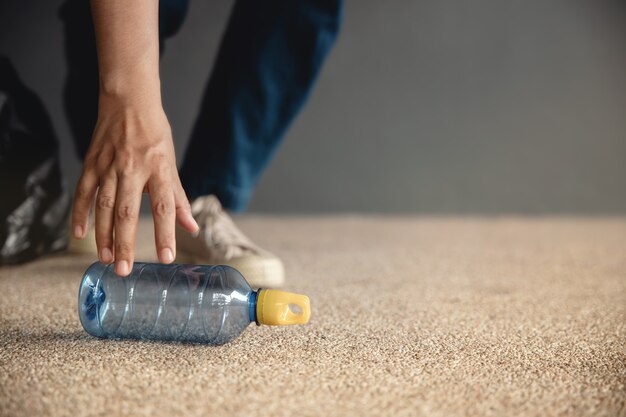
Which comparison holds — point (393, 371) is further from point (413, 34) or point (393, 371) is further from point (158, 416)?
point (413, 34)

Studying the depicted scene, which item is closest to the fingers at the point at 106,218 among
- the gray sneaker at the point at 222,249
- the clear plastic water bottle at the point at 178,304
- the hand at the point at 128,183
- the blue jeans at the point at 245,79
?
the hand at the point at 128,183

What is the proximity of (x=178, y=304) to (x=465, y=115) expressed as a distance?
215 cm

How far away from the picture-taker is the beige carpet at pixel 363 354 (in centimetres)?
59

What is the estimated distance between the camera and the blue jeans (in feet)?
4.20

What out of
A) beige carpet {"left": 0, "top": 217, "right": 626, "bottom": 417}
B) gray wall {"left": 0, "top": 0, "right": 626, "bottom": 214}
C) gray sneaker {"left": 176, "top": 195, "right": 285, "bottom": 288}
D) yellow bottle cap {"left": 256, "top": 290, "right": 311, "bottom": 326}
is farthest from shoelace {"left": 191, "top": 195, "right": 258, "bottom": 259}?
gray wall {"left": 0, "top": 0, "right": 626, "bottom": 214}

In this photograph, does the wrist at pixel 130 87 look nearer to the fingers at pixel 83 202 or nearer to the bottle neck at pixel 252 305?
the fingers at pixel 83 202

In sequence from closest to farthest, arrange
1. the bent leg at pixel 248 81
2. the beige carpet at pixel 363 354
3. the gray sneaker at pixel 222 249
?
the beige carpet at pixel 363 354
the gray sneaker at pixel 222 249
the bent leg at pixel 248 81

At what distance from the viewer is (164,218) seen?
0.71 metres

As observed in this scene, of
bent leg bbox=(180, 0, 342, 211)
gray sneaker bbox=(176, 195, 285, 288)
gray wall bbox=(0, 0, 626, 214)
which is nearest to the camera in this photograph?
gray sneaker bbox=(176, 195, 285, 288)

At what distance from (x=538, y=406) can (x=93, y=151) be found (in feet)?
1.86

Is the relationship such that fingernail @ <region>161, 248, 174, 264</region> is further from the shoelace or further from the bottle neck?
the shoelace

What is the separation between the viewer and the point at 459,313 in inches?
38.6

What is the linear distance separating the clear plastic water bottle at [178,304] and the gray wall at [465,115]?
1.79m

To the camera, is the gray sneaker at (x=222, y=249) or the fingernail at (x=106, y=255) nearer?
the fingernail at (x=106, y=255)
